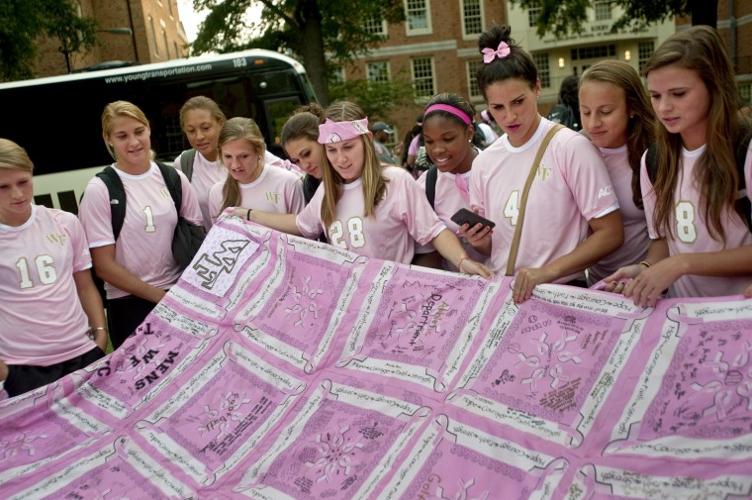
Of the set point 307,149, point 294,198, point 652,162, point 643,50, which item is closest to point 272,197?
point 294,198

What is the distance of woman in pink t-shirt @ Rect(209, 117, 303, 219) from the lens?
13.6 feet

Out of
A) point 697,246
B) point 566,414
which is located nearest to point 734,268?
point 697,246

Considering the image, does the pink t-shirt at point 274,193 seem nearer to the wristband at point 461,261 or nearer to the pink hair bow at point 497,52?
the wristband at point 461,261

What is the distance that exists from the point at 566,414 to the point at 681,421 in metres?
0.40

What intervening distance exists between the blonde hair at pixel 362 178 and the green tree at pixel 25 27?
9816 millimetres

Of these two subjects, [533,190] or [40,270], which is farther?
[40,270]

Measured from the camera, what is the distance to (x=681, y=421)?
89.2 inches

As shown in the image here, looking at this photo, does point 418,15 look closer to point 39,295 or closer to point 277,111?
point 277,111

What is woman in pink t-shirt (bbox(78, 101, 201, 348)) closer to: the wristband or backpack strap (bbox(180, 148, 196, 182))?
backpack strap (bbox(180, 148, 196, 182))

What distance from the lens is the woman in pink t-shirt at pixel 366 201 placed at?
3.48 m

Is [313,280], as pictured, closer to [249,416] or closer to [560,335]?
[249,416]

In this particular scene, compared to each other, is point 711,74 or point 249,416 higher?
point 711,74

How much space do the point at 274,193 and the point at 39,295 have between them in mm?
1475

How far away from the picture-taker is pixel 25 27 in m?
11.5
